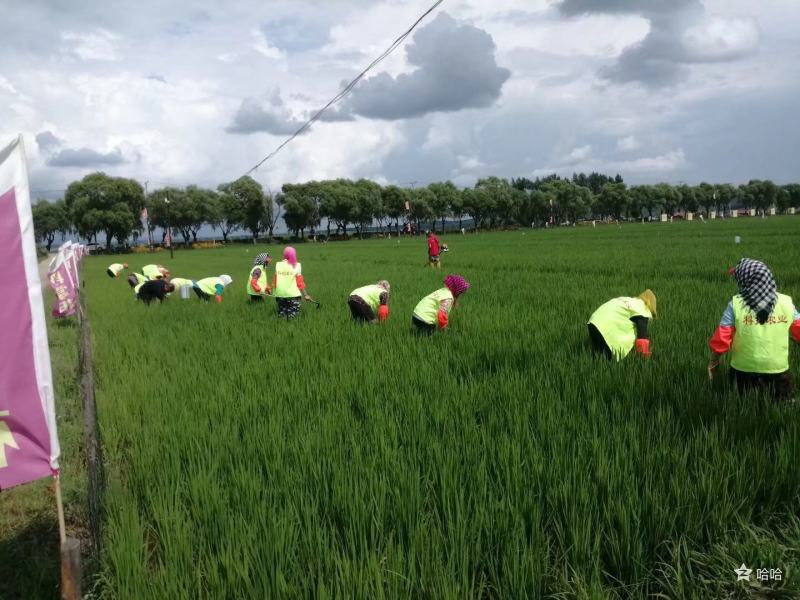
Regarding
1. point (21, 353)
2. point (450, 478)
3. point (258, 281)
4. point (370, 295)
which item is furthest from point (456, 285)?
point (258, 281)

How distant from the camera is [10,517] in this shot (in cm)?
342

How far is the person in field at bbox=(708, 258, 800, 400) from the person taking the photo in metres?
3.59

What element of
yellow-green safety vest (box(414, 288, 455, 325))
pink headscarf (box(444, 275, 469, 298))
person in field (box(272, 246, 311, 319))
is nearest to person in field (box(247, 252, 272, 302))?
person in field (box(272, 246, 311, 319))

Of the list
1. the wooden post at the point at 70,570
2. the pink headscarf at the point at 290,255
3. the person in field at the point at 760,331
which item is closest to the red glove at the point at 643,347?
the person in field at the point at 760,331

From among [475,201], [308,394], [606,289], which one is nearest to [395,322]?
[308,394]

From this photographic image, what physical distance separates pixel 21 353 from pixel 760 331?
4.18 m

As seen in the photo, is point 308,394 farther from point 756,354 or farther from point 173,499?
point 756,354

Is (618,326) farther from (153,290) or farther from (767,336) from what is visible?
(153,290)

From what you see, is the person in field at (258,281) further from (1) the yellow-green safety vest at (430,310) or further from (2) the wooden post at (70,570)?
(2) the wooden post at (70,570)

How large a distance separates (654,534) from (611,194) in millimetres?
96774

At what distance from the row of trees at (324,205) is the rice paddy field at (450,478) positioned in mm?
47384

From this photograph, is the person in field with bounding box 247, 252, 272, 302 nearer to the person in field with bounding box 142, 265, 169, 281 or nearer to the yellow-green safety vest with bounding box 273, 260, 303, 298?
the yellow-green safety vest with bounding box 273, 260, 303, 298

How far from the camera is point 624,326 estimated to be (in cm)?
497

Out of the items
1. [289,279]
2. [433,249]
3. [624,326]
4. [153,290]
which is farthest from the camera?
[433,249]
